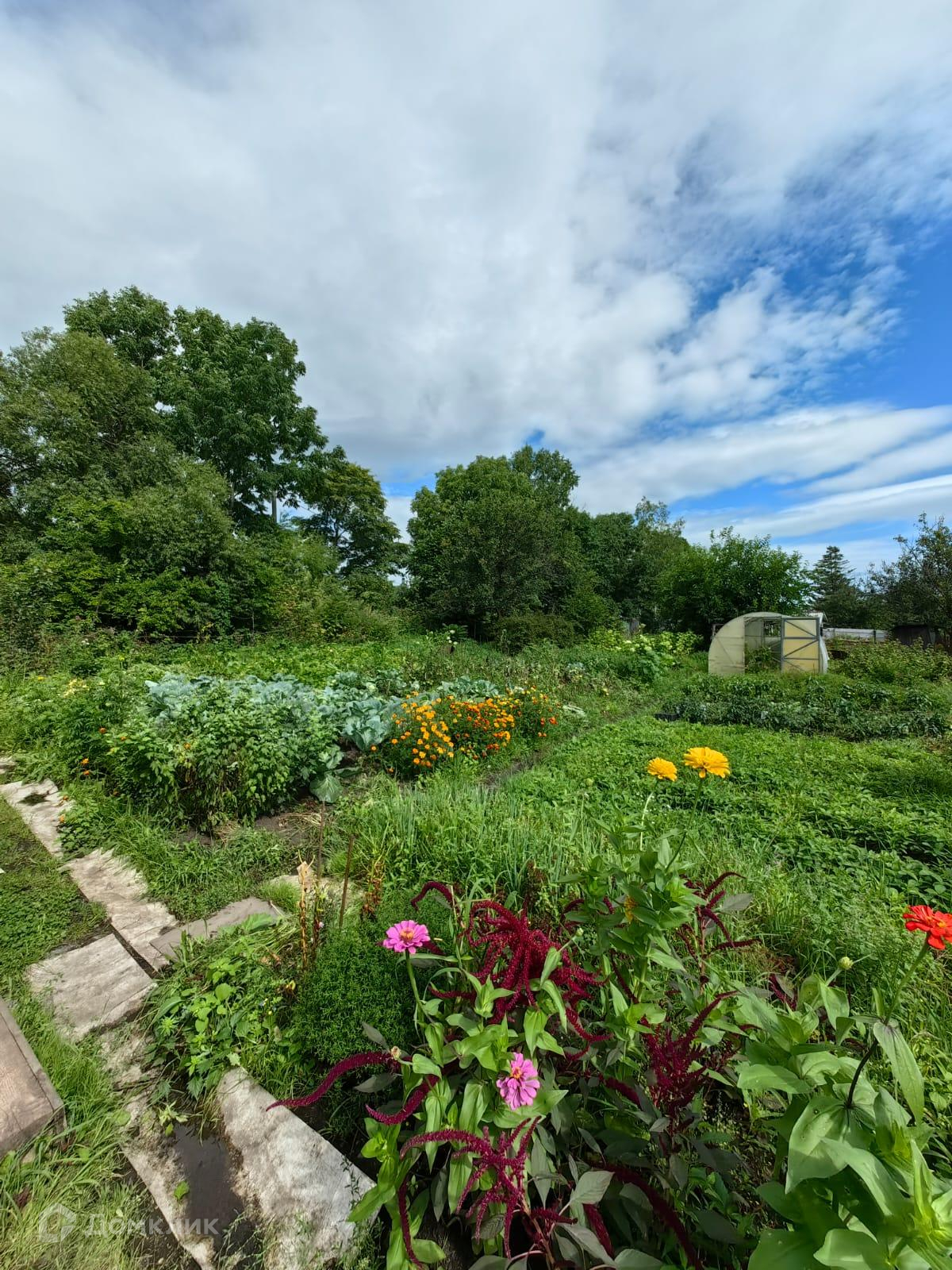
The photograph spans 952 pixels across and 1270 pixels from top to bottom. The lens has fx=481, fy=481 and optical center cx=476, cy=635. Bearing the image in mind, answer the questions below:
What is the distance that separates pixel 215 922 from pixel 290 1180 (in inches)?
46.8

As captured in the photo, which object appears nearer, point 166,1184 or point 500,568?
point 166,1184

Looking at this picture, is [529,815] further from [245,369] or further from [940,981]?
[245,369]

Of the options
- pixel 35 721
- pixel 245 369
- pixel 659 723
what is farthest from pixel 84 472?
pixel 659 723

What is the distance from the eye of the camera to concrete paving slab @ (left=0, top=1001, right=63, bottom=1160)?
50.0 inches

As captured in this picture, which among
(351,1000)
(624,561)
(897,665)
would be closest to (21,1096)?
(351,1000)

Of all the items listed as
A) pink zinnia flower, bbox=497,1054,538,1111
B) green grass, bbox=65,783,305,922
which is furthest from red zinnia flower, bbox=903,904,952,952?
green grass, bbox=65,783,305,922

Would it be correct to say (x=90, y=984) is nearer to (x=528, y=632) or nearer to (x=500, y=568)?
(x=528, y=632)

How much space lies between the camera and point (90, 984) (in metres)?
1.88

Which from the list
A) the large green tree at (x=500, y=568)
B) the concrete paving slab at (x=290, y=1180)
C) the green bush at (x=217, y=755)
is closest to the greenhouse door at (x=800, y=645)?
the large green tree at (x=500, y=568)

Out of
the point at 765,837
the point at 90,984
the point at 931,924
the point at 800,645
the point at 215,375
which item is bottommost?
the point at 765,837

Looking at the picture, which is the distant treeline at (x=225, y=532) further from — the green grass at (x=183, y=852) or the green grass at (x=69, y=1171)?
the green grass at (x=69, y=1171)

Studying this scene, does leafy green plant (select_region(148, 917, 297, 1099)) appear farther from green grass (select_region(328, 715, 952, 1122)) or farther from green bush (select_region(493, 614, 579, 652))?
green bush (select_region(493, 614, 579, 652))

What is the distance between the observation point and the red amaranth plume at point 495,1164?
2.83 ft

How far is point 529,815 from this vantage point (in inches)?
112
